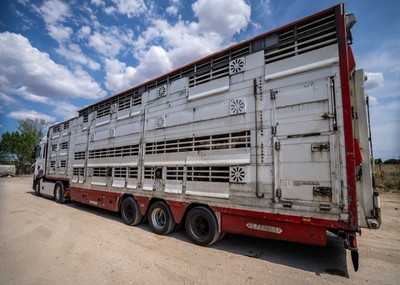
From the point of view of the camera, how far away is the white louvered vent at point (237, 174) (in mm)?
4865

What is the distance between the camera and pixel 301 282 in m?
3.71

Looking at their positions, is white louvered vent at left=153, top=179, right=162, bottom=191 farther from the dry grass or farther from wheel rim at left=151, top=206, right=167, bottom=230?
the dry grass

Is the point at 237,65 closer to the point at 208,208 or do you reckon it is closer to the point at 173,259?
the point at 208,208

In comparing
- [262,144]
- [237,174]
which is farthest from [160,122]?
[262,144]

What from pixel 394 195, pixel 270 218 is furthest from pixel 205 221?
pixel 394 195

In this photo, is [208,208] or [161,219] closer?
[208,208]

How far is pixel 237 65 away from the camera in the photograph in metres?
5.38

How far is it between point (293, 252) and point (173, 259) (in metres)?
2.71

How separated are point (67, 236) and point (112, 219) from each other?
7.61 feet

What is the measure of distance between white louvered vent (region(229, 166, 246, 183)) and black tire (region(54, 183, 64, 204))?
10601mm

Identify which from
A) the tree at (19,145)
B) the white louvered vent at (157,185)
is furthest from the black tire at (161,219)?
the tree at (19,145)

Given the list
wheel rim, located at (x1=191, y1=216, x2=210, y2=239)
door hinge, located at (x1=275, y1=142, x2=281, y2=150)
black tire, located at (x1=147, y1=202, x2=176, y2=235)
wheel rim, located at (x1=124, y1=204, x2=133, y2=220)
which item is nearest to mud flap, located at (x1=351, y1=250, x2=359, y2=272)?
door hinge, located at (x1=275, y1=142, x2=281, y2=150)

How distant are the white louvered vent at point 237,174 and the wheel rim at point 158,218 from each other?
2784 mm

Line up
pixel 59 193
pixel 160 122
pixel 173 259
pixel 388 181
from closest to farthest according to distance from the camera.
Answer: pixel 173 259, pixel 160 122, pixel 59 193, pixel 388 181
